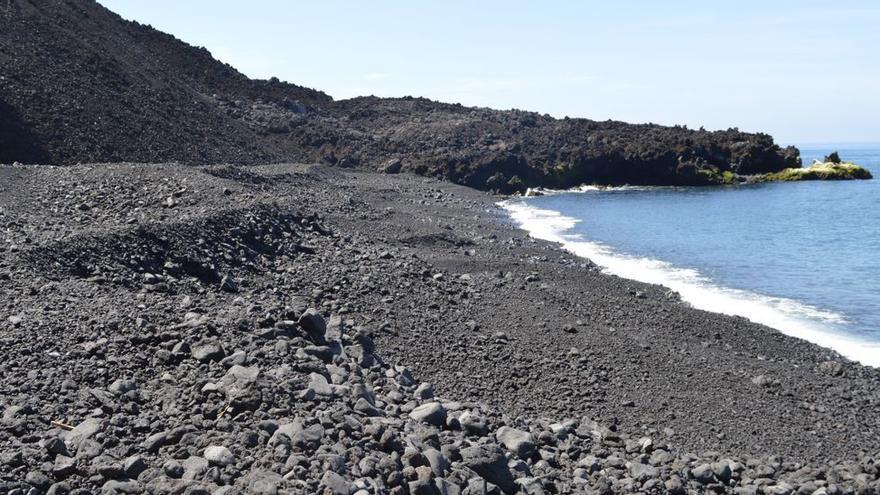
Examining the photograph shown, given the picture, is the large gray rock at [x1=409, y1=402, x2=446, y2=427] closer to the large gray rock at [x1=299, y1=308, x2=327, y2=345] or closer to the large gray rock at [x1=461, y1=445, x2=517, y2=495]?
the large gray rock at [x1=461, y1=445, x2=517, y2=495]

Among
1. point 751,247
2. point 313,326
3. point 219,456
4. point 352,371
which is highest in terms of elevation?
point 313,326

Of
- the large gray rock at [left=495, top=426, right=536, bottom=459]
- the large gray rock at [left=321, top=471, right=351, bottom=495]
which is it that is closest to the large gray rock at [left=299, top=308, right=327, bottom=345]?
the large gray rock at [left=495, top=426, right=536, bottom=459]

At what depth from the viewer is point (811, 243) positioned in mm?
29469

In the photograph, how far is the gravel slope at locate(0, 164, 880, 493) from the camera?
584cm

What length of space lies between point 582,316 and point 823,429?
485cm

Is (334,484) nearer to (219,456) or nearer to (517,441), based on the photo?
(219,456)

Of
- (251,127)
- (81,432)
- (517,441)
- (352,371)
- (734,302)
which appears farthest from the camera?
(251,127)

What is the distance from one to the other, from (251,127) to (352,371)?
4468 centimetres

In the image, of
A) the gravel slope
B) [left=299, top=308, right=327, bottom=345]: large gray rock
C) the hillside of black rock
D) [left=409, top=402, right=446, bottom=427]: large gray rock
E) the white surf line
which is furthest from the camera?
the hillside of black rock

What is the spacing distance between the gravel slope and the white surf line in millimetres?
1312

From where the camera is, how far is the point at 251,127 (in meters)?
50.3

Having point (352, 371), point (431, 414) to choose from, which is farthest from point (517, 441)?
point (352, 371)

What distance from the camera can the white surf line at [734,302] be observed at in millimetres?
14914

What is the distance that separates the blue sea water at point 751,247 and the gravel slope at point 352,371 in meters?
2.99
